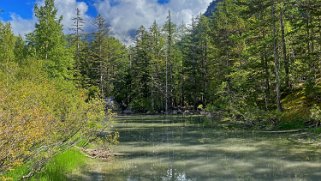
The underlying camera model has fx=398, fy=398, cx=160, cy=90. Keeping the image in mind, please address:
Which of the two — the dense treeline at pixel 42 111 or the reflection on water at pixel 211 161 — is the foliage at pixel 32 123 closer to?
the dense treeline at pixel 42 111

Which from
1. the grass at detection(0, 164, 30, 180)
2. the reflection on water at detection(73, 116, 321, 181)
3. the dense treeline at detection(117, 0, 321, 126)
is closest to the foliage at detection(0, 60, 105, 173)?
the grass at detection(0, 164, 30, 180)

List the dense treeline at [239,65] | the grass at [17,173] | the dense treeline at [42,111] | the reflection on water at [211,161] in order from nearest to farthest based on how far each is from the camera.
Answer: the dense treeline at [42,111] < the grass at [17,173] < the reflection on water at [211,161] < the dense treeline at [239,65]

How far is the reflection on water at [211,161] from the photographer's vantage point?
1477cm

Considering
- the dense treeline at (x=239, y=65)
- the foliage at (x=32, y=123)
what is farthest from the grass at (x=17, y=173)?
the dense treeline at (x=239, y=65)

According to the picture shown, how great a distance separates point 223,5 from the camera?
183 ft

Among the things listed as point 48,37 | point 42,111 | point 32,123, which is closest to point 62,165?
point 42,111

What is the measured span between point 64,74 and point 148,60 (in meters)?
26.4

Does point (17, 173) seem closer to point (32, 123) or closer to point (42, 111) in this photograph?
point (32, 123)

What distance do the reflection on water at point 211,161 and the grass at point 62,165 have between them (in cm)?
57

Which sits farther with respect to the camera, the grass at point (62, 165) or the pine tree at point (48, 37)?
the pine tree at point (48, 37)

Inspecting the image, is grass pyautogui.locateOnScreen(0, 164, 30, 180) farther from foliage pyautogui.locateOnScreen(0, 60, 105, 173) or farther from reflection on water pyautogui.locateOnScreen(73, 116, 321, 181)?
reflection on water pyautogui.locateOnScreen(73, 116, 321, 181)

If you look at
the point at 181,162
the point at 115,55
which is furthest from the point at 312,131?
the point at 115,55

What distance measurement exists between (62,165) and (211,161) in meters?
6.61

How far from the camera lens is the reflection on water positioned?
48.5 feet
